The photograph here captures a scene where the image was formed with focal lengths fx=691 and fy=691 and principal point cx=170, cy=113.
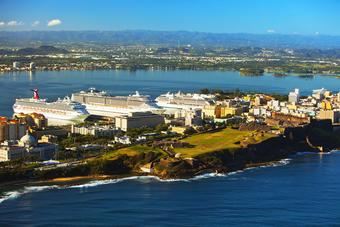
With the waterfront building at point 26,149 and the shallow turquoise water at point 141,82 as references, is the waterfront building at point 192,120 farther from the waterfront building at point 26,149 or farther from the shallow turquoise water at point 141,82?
the shallow turquoise water at point 141,82

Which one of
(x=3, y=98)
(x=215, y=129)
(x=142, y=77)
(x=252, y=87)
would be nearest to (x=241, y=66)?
(x=142, y=77)

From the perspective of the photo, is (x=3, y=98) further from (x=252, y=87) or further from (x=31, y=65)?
(x=31, y=65)

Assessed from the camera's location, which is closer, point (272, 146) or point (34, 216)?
point (34, 216)

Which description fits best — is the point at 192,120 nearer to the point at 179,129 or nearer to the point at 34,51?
the point at 179,129

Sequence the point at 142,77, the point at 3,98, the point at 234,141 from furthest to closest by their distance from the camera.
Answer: the point at 142,77 → the point at 3,98 → the point at 234,141

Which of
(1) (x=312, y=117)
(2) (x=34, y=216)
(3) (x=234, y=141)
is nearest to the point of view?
(2) (x=34, y=216)

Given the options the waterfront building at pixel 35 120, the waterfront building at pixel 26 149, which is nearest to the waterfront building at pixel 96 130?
the waterfront building at pixel 35 120
